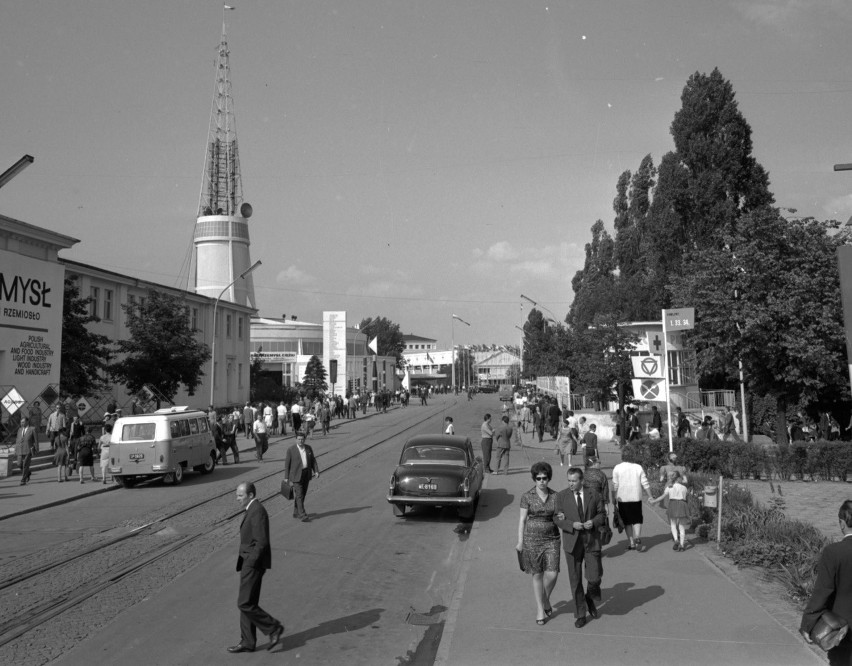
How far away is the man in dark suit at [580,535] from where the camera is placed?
750 cm

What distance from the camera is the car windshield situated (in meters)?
14.7

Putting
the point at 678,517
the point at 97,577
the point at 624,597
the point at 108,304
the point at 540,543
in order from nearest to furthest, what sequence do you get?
1. the point at 540,543
2. the point at 624,597
3. the point at 97,577
4. the point at 678,517
5. the point at 108,304

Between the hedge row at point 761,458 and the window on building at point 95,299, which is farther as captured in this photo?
the window on building at point 95,299

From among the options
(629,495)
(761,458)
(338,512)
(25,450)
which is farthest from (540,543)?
(25,450)

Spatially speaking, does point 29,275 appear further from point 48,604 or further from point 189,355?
point 48,604

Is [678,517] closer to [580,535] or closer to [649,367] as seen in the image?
[580,535]

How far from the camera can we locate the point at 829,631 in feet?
14.8

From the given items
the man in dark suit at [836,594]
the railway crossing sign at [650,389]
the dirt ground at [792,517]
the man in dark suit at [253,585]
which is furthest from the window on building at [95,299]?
the man in dark suit at [836,594]

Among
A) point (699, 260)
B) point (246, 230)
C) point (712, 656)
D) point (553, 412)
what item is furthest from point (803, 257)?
point (246, 230)

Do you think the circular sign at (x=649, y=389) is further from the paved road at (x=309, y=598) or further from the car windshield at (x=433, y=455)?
the paved road at (x=309, y=598)

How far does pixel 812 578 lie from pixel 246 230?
276 ft

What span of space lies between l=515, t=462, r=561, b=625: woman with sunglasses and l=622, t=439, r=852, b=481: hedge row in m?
11.8

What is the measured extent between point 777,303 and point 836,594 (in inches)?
Result: 891

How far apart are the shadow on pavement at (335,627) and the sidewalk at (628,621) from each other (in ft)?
2.80
